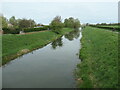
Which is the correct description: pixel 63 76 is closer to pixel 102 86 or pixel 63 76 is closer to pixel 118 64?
pixel 102 86

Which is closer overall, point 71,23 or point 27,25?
point 27,25

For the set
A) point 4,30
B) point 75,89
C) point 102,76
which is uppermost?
point 4,30

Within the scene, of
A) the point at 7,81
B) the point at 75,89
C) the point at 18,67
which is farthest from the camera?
the point at 18,67

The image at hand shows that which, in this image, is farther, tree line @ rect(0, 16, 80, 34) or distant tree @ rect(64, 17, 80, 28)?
distant tree @ rect(64, 17, 80, 28)

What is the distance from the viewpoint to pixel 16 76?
10984mm

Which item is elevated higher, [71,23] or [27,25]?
[71,23]

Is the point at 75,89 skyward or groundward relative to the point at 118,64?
groundward

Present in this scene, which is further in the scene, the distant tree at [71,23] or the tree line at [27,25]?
the distant tree at [71,23]

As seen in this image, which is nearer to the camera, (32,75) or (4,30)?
(32,75)

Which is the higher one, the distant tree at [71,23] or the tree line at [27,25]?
the distant tree at [71,23]

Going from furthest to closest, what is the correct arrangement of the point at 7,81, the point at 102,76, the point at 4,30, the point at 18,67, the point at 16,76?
the point at 4,30
the point at 18,67
the point at 16,76
the point at 7,81
the point at 102,76

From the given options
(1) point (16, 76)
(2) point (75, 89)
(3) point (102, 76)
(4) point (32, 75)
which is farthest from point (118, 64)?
(1) point (16, 76)

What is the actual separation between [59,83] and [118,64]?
4810 mm

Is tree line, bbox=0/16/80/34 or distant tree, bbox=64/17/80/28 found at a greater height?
distant tree, bbox=64/17/80/28
